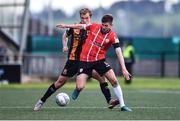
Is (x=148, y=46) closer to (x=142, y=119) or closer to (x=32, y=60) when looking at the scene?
(x=32, y=60)

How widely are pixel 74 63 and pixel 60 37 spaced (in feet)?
95.8

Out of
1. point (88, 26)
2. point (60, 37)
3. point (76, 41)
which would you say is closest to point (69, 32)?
point (76, 41)

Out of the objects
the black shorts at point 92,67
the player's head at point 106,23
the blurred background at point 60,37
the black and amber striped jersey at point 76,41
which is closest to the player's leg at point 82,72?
the black shorts at point 92,67

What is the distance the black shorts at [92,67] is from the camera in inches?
607

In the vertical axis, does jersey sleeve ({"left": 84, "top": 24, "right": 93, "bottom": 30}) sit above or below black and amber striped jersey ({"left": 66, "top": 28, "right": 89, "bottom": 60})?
above

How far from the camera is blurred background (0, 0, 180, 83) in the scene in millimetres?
36531

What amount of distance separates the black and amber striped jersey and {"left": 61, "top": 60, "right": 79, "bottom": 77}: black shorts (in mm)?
114

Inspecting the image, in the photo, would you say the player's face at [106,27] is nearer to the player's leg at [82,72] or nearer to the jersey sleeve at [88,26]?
the jersey sleeve at [88,26]

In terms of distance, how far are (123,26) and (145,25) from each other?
1830 mm

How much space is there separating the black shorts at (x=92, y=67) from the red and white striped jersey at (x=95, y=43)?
80 millimetres

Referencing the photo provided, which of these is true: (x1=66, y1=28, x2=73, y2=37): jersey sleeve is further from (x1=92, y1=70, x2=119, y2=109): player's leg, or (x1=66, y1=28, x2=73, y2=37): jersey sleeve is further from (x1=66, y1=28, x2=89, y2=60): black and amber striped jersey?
(x1=92, y1=70, x2=119, y2=109): player's leg

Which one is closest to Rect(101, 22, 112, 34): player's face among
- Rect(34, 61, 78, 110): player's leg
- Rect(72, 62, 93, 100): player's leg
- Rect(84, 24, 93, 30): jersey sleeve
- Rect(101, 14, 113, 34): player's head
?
Rect(101, 14, 113, 34): player's head

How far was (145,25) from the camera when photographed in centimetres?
5903

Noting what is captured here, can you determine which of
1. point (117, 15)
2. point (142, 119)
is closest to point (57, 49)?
point (117, 15)
